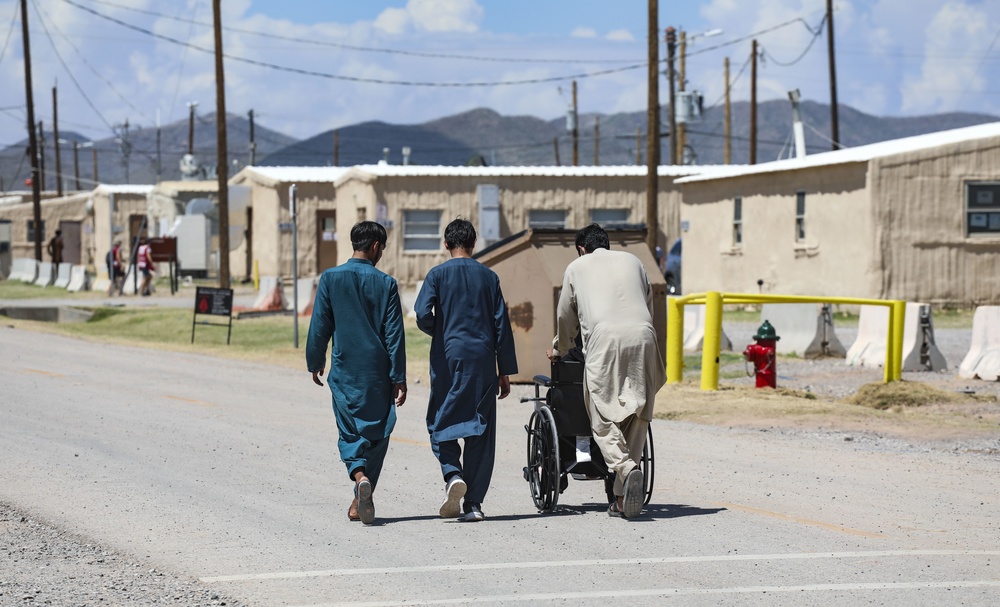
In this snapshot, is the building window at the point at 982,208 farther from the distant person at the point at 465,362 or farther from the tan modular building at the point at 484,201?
the distant person at the point at 465,362

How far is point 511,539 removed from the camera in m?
7.94

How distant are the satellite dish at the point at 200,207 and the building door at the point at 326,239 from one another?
4.66m

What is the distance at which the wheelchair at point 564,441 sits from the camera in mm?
8586

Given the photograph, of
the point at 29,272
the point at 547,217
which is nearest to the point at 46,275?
the point at 29,272

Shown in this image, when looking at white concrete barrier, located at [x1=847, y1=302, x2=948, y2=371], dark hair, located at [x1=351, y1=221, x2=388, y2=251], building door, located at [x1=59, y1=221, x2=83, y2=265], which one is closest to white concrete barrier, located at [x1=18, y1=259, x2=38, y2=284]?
building door, located at [x1=59, y1=221, x2=83, y2=265]

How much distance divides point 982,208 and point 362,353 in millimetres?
22397

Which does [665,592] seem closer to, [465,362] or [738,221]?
[465,362]

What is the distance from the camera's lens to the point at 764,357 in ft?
54.7

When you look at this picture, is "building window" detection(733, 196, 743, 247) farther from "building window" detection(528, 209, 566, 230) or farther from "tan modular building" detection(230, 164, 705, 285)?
"building window" detection(528, 209, 566, 230)

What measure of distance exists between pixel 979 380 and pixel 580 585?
12355 mm

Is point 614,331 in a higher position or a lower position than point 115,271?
higher

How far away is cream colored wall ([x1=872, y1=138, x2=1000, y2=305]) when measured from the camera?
28062 millimetres

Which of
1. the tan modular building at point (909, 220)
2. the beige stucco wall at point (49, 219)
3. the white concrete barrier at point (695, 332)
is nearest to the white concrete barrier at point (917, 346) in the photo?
the white concrete barrier at point (695, 332)

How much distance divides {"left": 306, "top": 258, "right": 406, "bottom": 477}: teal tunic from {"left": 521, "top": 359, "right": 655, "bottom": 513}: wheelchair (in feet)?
2.82
